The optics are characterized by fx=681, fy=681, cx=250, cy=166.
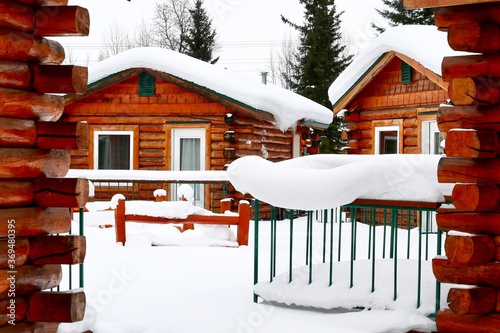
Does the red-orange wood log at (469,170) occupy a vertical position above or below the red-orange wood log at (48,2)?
below

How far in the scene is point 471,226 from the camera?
4891 millimetres

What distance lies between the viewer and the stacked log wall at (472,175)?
4.77 m

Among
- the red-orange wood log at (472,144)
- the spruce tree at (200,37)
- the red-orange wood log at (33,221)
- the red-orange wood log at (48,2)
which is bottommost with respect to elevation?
the red-orange wood log at (33,221)

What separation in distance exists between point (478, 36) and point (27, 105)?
327 centimetres

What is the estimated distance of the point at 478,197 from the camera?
4777 millimetres

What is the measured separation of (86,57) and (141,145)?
3687 cm

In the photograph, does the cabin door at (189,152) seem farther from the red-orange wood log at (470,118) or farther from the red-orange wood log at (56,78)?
the red-orange wood log at (470,118)

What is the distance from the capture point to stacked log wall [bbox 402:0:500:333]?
4773 millimetres

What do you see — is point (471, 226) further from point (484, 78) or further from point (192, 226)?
point (192, 226)

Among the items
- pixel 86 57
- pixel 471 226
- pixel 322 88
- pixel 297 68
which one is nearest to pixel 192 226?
pixel 471 226

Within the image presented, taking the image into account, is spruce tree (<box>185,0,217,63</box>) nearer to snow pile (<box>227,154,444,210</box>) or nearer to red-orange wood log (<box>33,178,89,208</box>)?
snow pile (<box>227,154,444,210</box>)

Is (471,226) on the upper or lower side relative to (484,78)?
lower

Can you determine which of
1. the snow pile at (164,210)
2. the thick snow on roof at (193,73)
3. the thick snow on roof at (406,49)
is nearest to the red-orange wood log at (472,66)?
the snow pile at (164,210)

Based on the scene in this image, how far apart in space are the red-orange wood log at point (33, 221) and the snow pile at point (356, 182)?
1.83m
